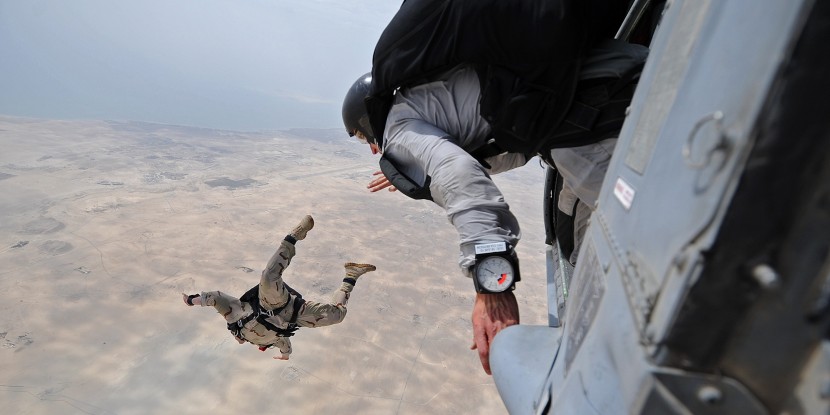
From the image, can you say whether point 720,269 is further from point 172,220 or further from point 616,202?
point 172,220

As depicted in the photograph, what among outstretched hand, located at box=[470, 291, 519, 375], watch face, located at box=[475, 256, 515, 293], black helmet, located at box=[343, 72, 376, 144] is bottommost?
outstretched hand, located at box=[470, 291, 519, 375]

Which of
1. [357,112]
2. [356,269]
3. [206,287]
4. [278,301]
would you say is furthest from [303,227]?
[206,287]

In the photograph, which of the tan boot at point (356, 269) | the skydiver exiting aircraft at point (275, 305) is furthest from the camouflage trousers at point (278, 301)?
the tan boot at point (356, 269)

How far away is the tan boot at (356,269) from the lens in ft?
20.3

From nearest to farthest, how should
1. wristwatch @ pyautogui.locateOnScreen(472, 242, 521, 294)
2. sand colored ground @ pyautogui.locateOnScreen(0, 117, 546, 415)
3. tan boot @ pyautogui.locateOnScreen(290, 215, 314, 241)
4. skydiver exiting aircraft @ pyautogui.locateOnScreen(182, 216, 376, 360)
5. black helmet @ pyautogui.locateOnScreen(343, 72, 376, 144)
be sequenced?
wristwatch @ pyautogui.locateOnScreen(472, 242, 521, 294)
black helmet @ pyautogui.locateOnScreen(343, 72, 376, 144)
tan boot @ pyautogui.locateOnScreen(290, 215, 314, 241)
skydiver exiting aircraft @ pyautogui.locateOnScreen(182, 216, 376, 360)
sand colored ground @ pyautogui.locateOnScreen(0, 117, 546, 415)

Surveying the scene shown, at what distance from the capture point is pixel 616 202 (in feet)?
3.73

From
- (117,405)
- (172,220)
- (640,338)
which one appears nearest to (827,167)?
(640,338)

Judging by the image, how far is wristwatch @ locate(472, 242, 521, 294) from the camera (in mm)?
Result: 1854

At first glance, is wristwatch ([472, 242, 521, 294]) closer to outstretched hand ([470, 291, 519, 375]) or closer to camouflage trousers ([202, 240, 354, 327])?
outstretched hand ([470, 291, 519, 375])

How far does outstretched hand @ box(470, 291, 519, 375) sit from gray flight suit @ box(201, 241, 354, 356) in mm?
4509

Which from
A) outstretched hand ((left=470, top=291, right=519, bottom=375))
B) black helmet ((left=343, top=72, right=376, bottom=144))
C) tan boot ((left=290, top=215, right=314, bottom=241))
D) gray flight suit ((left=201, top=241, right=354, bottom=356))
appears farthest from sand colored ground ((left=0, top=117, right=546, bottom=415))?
outstretched hand ((left=470, top=291, right=519, bottom=375))

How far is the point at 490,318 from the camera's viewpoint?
1.93 metres

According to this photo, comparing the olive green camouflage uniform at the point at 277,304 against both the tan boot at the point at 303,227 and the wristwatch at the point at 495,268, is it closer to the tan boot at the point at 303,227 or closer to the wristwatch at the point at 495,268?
the tan boot at the point at 303,227

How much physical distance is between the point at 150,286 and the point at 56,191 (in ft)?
57.7
